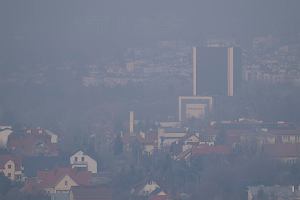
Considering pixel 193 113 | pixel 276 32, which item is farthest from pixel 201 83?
pixel 276 32

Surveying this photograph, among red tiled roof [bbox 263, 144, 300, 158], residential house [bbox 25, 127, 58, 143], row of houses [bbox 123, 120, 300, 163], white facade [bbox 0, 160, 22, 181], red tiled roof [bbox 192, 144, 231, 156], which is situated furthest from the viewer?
residential house [bbox 25, 127, 58, 143]

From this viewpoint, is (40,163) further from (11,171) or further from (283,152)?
(283,152)

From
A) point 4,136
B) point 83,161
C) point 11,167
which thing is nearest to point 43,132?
point 4,136

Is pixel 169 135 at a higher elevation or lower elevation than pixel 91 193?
higher

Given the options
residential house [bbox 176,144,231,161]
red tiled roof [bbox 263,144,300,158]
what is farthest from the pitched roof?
red tiled roof [bbox 263,144,300,158]

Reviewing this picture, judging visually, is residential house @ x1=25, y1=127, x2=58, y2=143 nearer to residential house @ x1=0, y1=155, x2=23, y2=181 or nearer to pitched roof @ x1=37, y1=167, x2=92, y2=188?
residential house @ x1=0, y1=155, x2=23, y2=181

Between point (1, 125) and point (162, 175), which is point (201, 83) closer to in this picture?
point (1, 125)
